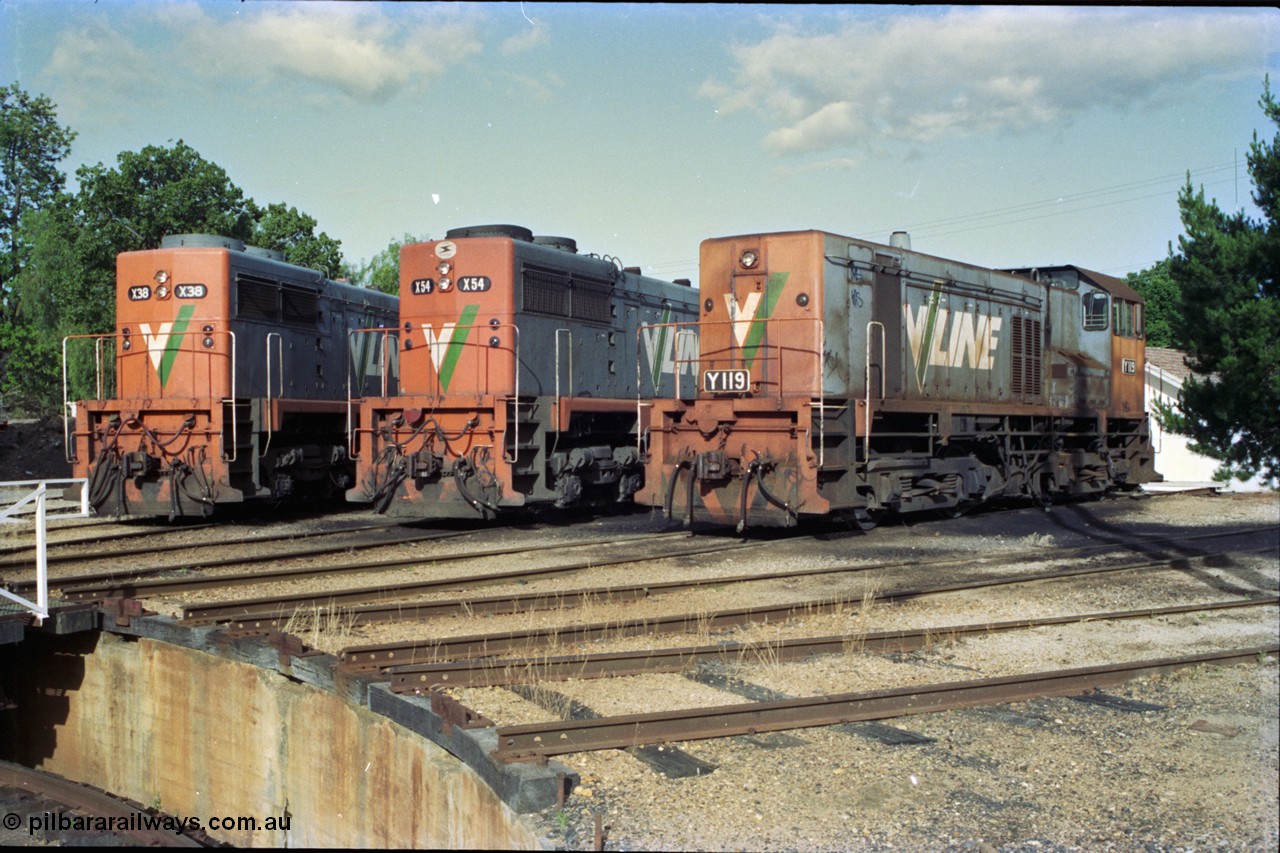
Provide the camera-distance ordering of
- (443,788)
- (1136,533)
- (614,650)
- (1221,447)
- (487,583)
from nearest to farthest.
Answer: (443,788) → (614,650) → (1221,447) → (487,583) → (1136,533)

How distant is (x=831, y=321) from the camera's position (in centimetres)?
1218

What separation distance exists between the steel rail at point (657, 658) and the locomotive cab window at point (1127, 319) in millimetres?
10649

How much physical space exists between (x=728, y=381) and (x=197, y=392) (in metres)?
7.20

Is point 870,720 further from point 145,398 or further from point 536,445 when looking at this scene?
point 145,398

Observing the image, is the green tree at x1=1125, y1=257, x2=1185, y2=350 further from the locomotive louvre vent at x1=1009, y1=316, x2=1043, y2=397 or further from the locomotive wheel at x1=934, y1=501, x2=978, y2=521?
the locomotive wheel at x1=934, y1=501, x2=978, y2=521

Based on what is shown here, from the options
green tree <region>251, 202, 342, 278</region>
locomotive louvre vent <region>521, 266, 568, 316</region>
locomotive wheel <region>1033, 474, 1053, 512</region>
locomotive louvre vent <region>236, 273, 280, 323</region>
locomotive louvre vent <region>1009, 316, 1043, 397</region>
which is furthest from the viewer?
green tree <region>251, 202, 342, 278</region>

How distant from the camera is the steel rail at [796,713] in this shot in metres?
4.81

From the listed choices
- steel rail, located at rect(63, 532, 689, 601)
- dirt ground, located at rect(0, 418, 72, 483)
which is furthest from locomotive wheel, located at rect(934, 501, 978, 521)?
dirt ground, located at rect(0, 418, 72, 483)

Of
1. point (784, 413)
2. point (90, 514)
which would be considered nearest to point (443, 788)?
point (784, 413)

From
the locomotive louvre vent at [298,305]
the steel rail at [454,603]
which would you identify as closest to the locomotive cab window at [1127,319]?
the steel rail at [454,603]

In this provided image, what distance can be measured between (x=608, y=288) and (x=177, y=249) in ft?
19.5

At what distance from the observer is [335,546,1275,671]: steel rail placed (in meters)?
6.57

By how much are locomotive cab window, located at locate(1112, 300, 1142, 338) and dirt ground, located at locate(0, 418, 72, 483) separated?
24.5 meters

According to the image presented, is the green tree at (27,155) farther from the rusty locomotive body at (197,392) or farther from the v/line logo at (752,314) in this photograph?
the v/line logo at (752,314)
